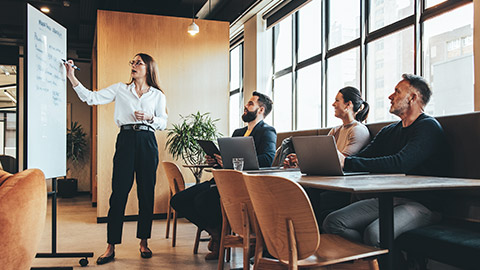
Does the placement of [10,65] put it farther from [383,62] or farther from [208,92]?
[383,62]

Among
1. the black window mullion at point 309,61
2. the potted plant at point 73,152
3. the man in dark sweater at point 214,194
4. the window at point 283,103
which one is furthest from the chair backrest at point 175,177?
A: the potted plant at point 73,152

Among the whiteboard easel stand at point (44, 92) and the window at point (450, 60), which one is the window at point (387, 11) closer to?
the window at point (450, 60)

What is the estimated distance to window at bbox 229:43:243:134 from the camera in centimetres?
876

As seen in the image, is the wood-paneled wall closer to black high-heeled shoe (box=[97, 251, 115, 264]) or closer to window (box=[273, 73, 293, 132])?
window (box=[273, 73, 293, 132])

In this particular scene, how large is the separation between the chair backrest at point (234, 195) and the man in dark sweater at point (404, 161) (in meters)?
0.45

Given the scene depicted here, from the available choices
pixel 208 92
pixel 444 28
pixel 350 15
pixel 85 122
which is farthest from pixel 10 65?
pixel 444 28

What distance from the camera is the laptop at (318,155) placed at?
2223 mm

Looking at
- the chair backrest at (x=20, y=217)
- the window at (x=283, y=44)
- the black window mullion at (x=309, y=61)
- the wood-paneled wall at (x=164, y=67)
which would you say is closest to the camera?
the chair backrest at (x=20, y=217)

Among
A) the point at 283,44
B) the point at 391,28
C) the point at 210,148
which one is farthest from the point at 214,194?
the point at 283,44

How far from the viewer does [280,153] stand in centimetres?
392

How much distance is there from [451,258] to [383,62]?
338 centimetres

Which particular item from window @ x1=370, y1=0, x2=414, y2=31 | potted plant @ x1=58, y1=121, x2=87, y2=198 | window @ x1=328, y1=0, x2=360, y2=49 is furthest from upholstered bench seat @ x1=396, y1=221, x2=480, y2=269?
potted plant @ x1=58, y1=121, x2=87, y2=198

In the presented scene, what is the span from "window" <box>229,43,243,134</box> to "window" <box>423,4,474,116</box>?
4.79 meters

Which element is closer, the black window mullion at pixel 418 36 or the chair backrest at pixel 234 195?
the chair backrest at pixel 234 195
